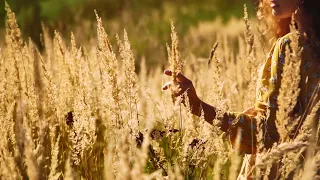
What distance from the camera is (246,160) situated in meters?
2.28

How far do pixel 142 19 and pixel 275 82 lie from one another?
9391mm

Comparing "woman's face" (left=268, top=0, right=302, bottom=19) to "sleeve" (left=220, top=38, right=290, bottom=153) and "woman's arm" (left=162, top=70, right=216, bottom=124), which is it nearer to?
"sleeve" (left=220, top=38, right=290, bottom=153)

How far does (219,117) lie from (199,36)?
765 cm

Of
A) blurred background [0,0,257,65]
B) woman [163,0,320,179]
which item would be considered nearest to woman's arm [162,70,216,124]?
woman [163,0,320,179]

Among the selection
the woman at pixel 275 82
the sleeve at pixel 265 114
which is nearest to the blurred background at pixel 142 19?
the woman at pixel 275 82

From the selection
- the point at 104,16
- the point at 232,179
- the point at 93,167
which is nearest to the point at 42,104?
the point at 93,167

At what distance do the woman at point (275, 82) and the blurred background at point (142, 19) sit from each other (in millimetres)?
5373

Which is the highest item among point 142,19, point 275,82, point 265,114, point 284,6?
point 142,19

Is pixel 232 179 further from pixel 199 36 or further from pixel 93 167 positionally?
pixel 199 36

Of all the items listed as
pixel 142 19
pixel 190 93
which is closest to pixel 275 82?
pixel 190 93

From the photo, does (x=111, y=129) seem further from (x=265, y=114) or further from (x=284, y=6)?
(x=284, y=6)

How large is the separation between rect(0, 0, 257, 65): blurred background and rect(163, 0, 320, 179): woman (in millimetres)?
5373

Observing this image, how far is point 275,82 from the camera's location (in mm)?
1943

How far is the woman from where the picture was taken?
1.94m
